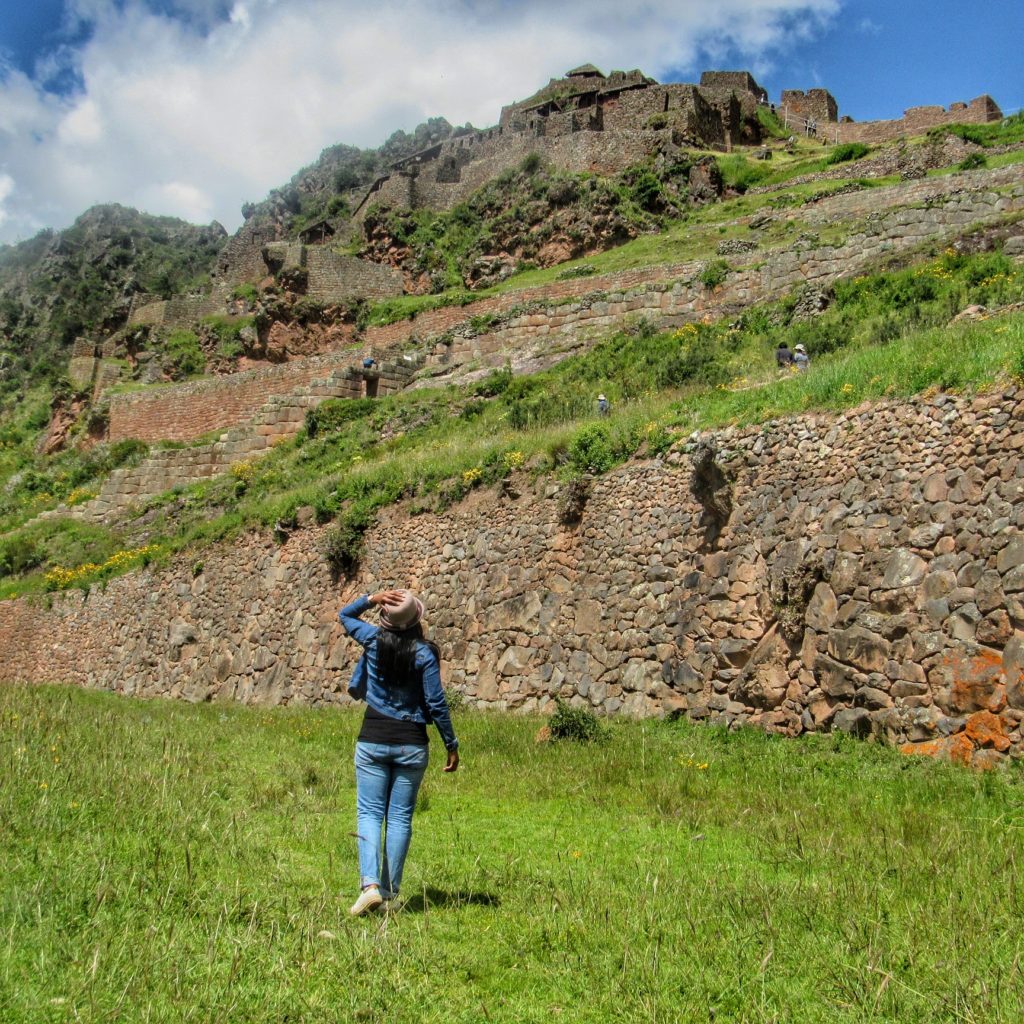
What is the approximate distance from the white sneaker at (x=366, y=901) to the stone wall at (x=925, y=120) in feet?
125

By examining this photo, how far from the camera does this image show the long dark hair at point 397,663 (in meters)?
5.28

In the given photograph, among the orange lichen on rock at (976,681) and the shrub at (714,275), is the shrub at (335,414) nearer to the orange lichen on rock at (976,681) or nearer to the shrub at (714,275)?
the shrub at (714,275)

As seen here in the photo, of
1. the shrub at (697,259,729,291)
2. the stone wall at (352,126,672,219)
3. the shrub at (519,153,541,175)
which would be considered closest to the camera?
the shrub at (697,259,729,291)

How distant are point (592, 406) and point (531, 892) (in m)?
11.8

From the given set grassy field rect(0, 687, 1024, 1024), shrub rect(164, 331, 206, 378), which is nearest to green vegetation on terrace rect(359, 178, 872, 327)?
shrub rect(164, 331, 206, 378)

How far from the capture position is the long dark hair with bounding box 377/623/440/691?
528 cm

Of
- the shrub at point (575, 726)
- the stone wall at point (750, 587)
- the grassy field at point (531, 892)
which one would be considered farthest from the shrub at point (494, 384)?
the grassy field at point (531, 892)

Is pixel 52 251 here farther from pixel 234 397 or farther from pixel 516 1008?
pixel 516 1008

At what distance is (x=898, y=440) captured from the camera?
8.87 metres

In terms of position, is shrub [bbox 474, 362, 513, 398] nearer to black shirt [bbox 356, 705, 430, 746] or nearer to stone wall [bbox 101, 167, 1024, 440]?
stone wall [bbox 101, 167, 1024, 440]

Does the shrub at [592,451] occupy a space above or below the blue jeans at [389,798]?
above

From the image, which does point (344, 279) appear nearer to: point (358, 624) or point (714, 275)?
point (714, 275)

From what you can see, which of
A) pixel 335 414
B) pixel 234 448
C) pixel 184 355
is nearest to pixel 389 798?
pixel 335 414

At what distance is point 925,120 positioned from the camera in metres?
38.0
